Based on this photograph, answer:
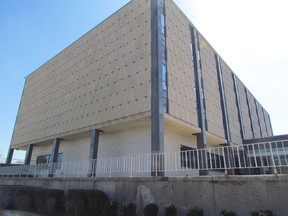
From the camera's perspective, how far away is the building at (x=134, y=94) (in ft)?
53.2

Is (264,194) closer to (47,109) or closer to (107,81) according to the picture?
(107,81)

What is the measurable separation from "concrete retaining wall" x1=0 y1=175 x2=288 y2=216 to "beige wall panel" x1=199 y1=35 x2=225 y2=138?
1347cm

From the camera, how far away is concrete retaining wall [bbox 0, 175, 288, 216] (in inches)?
227

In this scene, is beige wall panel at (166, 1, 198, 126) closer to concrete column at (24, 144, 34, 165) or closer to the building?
the building

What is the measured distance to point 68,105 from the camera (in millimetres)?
22844

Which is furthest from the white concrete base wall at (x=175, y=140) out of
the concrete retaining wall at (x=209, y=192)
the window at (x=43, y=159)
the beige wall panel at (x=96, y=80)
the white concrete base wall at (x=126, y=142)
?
the window at (x=43, y=159)

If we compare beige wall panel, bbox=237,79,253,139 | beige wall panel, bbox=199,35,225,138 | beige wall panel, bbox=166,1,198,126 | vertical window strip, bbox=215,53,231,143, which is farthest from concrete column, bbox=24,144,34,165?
beige wall panel, bbox=237,79,253,139

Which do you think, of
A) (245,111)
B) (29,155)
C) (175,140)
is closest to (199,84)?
(175,140)

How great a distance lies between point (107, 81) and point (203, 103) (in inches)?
371

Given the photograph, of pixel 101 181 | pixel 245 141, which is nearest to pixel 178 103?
pixel 101 181

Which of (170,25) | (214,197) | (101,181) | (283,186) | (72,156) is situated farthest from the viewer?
(72,156)

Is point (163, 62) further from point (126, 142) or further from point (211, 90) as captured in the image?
point (211, 90)

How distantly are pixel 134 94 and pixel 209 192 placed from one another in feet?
34.7

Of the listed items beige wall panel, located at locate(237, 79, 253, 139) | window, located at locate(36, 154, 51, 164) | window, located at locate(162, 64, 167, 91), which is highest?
beige wall panel, located at locate(237, 79, 253, 139)
